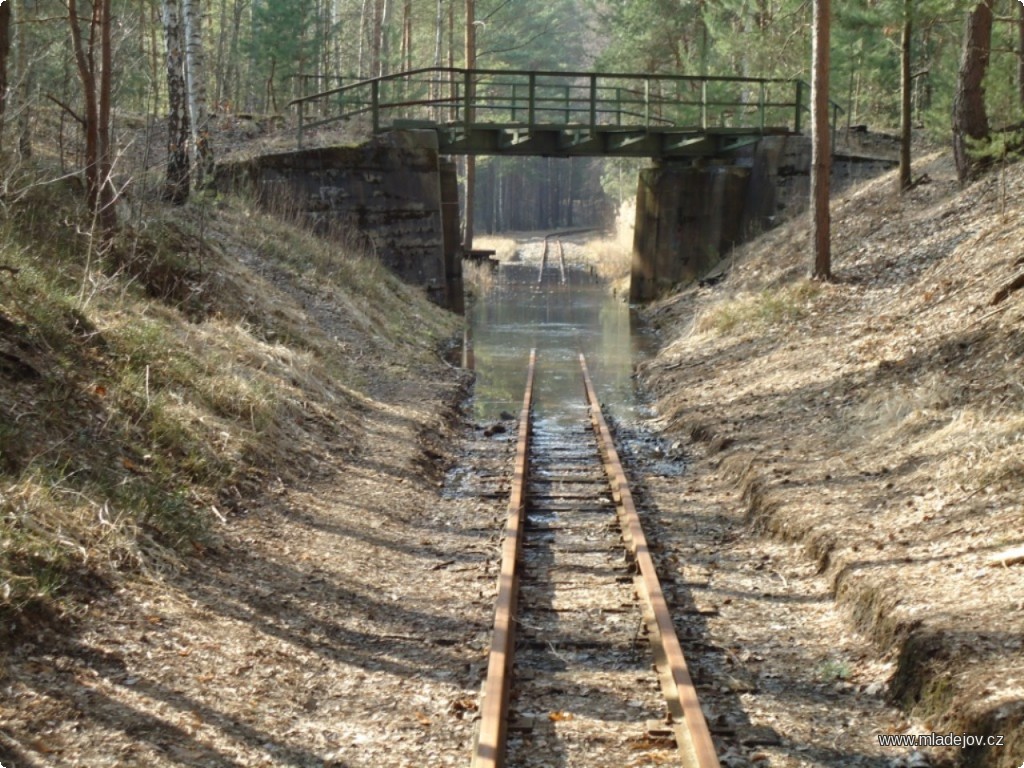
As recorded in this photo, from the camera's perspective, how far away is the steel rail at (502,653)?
4824mm

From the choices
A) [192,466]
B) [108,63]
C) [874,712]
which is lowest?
[874,712]

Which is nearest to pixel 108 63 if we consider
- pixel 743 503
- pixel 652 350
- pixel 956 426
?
pixel 743 503

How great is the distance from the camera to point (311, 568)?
7793mm

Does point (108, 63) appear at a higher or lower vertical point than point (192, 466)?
higher

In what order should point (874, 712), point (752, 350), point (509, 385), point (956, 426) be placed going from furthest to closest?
point (509, 385) → point (752, 350) → point (956, 426) → point (874, 712)

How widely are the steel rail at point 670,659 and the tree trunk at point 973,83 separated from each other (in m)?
10.9

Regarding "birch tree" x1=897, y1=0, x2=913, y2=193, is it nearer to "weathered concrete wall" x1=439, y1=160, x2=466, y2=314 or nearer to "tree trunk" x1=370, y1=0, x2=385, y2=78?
"weathered concrete wall" x1=439, y1=160, x2=466, y2=314

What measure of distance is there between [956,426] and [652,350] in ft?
39.7

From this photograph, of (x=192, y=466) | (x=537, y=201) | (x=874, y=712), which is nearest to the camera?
(x=874, y=712)

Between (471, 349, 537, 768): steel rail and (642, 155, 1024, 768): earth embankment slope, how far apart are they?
74.5 inches

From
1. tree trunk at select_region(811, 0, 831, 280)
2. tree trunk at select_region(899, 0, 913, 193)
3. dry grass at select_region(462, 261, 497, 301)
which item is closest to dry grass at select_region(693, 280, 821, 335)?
tree trunk at select_region(811, 0, 831, 280)

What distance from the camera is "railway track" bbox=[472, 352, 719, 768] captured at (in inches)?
202

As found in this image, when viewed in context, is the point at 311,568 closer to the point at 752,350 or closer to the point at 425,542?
the point at 425,542

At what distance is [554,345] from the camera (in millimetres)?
22875
